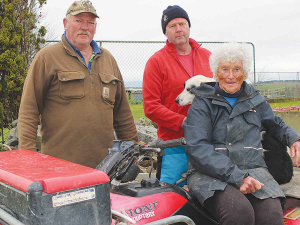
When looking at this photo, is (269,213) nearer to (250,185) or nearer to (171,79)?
(250,185)

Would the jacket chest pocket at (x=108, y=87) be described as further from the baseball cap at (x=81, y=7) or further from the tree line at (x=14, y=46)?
the tree line at (x=14, y=46)

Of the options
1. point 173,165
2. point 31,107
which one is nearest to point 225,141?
point 173,165

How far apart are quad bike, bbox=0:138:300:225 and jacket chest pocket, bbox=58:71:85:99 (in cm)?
88

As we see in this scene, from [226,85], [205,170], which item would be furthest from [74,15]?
[205,170]

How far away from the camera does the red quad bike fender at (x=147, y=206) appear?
5.57 feet

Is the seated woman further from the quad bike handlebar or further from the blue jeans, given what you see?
the blue jeans

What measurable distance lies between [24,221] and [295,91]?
21776mm

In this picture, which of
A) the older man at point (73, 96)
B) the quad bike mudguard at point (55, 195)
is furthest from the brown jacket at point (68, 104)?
the quad bike mudguard at point (55, 195)

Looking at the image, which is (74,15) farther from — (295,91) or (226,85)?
(295,91)

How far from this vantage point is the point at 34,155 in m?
1.85

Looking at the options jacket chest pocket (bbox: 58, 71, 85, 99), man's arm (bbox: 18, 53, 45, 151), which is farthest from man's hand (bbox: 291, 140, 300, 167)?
man's arm (bbox: 18, 53, 45, 151)

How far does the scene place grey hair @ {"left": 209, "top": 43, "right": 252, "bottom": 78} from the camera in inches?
94.5

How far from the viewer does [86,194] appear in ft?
4.49

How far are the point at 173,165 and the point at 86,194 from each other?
154cm
